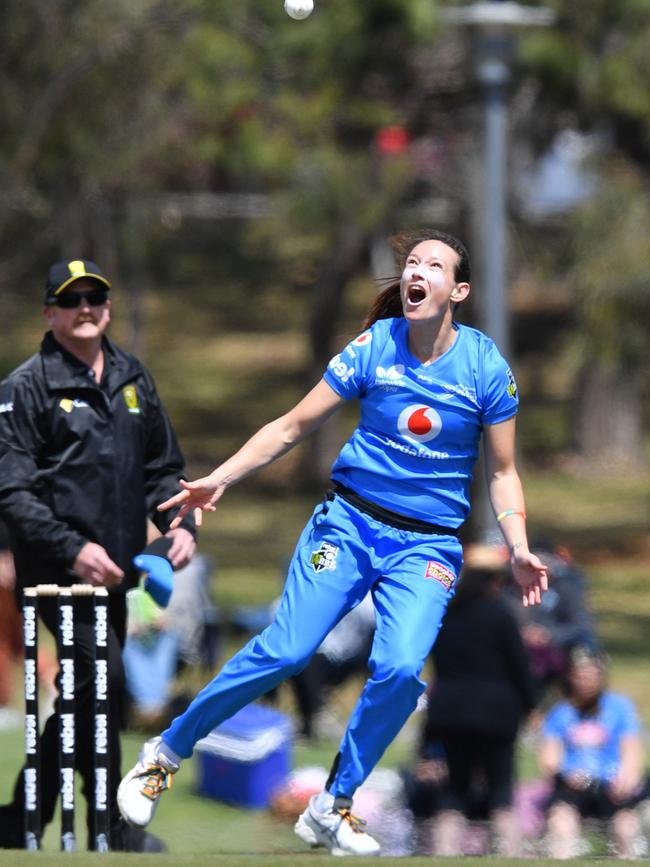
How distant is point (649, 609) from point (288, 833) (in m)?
8.87

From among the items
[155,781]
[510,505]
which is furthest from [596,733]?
[155,781]

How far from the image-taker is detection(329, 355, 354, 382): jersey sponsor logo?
17.5ft

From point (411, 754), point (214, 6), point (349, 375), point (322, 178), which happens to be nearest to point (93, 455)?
point (349, 375)

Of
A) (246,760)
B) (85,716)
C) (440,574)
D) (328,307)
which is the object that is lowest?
(246,760)

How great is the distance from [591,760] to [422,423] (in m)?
3.66

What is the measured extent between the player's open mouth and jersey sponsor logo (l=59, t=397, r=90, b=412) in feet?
4.28

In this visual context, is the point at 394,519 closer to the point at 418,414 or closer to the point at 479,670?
the point at 418,414

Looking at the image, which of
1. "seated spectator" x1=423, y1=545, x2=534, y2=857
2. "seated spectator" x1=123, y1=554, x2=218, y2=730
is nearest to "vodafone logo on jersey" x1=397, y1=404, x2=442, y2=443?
"seated spectator" x1=423, y1=545, x2=534, y2=857

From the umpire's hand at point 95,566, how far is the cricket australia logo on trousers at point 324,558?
2.61ft

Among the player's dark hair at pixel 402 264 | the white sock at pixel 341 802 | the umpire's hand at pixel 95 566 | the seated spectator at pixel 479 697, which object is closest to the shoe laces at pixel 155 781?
the white sock at pixel 341 802

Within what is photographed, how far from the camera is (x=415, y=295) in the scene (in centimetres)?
530

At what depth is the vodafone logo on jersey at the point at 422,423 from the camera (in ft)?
17.3

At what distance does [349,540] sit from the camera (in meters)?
5.29

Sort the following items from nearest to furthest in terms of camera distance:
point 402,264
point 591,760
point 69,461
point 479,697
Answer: point 402,264 < point 69,461 < point 479,697 < point 591,760
